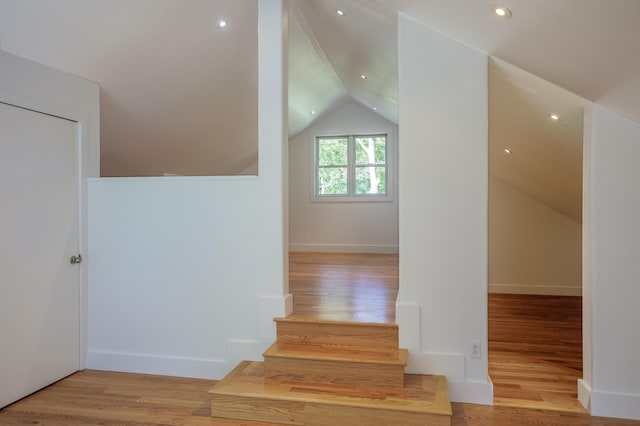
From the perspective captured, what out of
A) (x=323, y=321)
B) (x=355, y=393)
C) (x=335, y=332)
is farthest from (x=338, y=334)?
(x=355, y=393)

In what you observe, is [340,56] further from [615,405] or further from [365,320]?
[615,405]

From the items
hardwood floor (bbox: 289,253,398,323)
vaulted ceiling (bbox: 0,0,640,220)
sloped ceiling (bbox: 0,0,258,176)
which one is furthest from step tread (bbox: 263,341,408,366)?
sloped ceiling (bbox: 0,0,258,176)

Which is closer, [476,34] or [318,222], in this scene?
[476,34]

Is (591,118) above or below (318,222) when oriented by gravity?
above

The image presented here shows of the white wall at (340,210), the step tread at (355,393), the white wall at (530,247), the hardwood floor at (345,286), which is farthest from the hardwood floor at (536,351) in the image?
the white wall at (340,210)

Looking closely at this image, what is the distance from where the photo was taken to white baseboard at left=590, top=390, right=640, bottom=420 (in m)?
2.54

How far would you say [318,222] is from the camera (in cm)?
771

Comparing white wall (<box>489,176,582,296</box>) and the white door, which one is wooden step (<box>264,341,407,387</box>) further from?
white wall (<box>489,176,582,296</box>)

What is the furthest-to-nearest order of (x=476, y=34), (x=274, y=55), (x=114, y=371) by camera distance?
(x=114, y=371) → (x=274, y=55) → (x=476, y=34)

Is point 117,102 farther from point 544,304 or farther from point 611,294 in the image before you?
point 544,304

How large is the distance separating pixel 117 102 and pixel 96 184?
810 mm

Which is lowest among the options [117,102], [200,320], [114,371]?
[114,371]

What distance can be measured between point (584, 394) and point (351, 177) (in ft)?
17.5

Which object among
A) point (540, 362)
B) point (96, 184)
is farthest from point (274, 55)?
point (540, 362)
